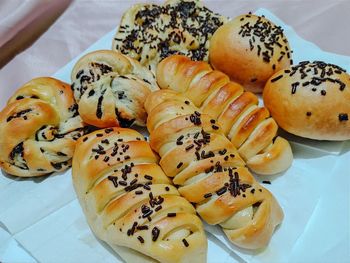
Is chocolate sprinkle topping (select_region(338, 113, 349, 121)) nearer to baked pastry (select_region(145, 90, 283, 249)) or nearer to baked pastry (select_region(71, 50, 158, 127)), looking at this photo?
baked pastry (select_region(145, 90, 283, 249))

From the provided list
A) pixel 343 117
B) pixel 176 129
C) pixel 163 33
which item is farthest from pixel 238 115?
pixel 163 33

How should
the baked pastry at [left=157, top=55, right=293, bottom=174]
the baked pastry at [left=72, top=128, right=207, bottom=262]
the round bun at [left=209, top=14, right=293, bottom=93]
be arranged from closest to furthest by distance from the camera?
1. the baked pastry at [left=72, top=128, right=207, bottom=262]
2. the baked pastry at [left=157, top=55, right=293, bottom=174]
3. the round bun at [left=209, top=14, right=293, bottom=93]

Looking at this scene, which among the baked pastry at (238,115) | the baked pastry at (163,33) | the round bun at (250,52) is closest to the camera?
the baked pastry at (238,115)

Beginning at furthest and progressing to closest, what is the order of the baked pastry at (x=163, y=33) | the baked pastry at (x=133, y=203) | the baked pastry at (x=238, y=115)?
the baked pastry at (x=163, y=33), the baked pastry at (x=238, y=115), the baked pastry at (x=133, y=203)

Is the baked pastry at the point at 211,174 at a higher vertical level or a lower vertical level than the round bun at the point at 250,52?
lower

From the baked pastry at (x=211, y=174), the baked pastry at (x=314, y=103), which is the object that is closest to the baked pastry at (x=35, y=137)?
the baked pastry at (x=211, y=174)

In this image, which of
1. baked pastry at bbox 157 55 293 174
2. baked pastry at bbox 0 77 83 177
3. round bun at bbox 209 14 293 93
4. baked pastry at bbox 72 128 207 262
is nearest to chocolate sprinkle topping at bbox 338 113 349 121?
baked pastry at bbox 157 55 293 174

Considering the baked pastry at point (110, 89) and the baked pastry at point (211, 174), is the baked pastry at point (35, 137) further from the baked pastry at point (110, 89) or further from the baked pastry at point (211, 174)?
the baked pastry at point (211, 174)
